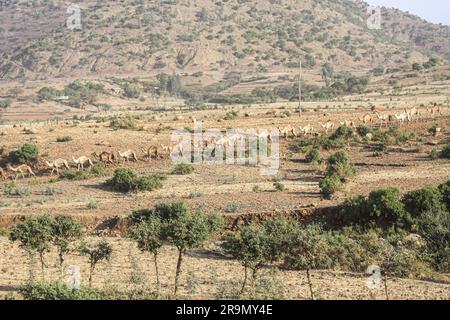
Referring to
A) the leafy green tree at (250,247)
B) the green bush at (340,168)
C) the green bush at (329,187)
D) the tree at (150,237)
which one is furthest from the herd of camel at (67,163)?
the leafy green tree at (250,247)

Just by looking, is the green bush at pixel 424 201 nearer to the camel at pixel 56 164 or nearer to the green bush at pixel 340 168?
the green bush at pixel 340 168

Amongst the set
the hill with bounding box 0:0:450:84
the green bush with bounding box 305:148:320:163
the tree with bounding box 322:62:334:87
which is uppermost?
the hill with bounding box 0:0:450:84

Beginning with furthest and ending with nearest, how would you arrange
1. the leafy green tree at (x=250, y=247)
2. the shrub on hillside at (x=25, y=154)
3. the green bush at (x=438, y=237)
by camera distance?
1. the shrub on hillside at (x=25, y=154)
2. the green bush at (x=438, y=237)
3. the leafy green tree at (x=250, y=247)

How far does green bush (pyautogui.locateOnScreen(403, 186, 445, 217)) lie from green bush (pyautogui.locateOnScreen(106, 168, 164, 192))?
1250cm

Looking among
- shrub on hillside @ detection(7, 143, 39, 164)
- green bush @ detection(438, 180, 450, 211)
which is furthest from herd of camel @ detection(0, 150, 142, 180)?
green bush @ detection(438, 180, 450, 211)

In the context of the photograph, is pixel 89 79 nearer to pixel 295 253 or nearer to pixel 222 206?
pixel 222 206

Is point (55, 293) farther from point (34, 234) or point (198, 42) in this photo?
point (198, 42)

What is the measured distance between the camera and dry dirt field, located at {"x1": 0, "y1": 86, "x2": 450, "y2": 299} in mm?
19219

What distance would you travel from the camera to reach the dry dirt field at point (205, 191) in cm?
1922

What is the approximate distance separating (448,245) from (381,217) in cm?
396

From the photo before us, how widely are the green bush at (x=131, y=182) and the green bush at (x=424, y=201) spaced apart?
41.0ft

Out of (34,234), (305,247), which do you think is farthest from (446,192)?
(34,234)

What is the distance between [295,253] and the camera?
59.7 ft

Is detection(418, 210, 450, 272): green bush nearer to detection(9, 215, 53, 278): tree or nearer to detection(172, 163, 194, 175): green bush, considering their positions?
detection(9, 215, 53, 278): tree
